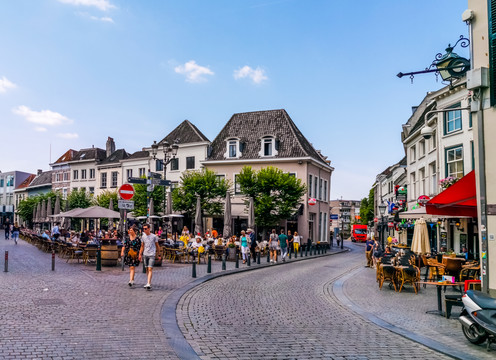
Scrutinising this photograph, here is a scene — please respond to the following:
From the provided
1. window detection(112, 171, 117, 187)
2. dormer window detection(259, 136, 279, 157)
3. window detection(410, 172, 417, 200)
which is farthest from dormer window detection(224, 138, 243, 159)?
window detection(112, 171, 117, 187)

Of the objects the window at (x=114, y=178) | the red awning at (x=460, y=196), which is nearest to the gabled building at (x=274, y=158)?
the window at (x=114, y=178)

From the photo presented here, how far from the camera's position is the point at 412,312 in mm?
10344

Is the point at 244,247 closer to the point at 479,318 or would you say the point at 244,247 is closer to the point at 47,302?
the point at 47,302

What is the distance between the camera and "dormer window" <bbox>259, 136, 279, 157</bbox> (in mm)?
41812

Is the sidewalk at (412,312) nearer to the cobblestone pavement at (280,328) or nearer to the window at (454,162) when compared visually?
the cobblestone pavement at (280,328)

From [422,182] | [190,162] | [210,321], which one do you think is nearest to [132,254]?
[210,321]

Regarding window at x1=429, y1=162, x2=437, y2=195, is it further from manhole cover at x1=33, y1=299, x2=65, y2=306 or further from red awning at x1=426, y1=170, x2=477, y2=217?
manhole cover at x1=33, y1=299, x2=65, y2=306

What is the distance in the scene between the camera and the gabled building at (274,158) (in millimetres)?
40719

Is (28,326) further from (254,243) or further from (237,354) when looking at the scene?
(254,243)

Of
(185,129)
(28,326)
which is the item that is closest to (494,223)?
(28,326)

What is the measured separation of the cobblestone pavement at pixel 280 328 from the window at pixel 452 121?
14.1m

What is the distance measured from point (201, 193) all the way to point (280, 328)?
105ft

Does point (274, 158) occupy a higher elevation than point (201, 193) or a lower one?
higher

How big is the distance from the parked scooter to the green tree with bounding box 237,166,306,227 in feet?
94.2
